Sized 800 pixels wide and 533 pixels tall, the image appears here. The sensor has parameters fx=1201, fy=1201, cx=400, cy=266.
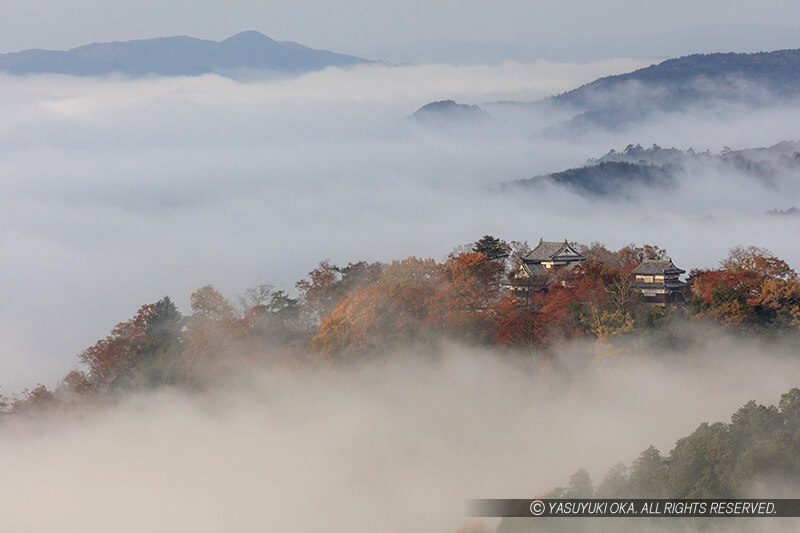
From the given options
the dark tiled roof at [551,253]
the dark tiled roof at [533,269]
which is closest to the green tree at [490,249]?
the dark tiled roof at [551,253]

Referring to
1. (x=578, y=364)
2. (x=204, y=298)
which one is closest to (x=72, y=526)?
(x=204, y=298)

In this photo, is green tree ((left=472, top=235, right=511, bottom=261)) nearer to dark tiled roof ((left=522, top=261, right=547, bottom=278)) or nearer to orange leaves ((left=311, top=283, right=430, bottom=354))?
dark tiled roof ((left=522, top=261, right=547, bottom=278))

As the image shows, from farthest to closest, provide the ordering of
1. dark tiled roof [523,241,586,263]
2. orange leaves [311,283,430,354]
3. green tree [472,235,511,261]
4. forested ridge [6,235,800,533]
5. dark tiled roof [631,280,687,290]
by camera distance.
→ green tree [472,235,511,261] → dark tiled roof [523,241,586,263] → dark tiled roof [631,280,687,290] → orange leaves [311,283,430,354] → forested ridge [6,235,800,533]

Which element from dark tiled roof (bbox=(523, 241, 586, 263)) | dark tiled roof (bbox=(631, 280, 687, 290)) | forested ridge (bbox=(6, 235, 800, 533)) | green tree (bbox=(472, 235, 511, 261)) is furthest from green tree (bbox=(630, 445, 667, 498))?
green tree (bbox=(472, 235, 511, 261))

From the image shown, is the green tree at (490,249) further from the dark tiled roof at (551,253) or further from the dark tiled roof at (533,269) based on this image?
the dark tiled roof at (533,269)

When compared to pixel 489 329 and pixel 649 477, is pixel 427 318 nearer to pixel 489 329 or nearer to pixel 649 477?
pixel 489 329

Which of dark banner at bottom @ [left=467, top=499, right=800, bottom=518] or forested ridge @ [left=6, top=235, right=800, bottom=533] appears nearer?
dark banner at bottom @ [left=467, top=499, right=800, bottom=518]

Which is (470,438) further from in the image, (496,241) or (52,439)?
(52,439)
